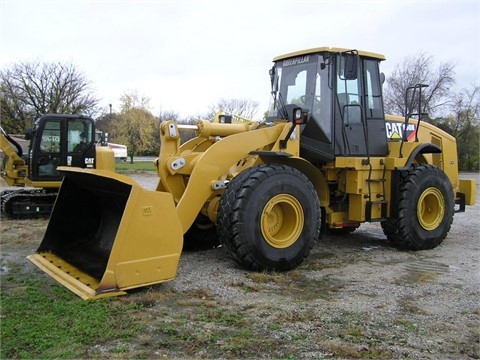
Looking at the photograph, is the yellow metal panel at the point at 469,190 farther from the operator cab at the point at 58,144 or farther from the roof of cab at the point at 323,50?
the operator cab at the point at 58,144

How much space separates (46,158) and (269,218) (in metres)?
6.95

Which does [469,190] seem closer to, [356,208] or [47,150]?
[356,208]

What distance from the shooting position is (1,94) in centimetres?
2919

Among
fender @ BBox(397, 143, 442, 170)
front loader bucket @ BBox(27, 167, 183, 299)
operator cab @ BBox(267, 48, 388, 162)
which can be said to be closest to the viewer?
front loader bucket @ BBox(27, 167, 183, 299)

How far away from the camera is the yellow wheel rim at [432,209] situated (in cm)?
743

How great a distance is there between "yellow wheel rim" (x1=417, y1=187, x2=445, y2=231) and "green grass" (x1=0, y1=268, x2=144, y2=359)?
4.99m

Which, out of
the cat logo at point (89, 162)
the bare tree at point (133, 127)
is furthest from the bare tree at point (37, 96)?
the cat logo at point (89, 162)

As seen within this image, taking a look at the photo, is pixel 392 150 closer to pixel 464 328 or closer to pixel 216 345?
pixel 464 328

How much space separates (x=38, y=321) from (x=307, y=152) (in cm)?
419

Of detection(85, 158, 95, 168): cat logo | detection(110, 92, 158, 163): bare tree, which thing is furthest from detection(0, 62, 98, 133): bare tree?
detection(85, 158, 95, 168): cat logo

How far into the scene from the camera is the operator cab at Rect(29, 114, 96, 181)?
10805mm

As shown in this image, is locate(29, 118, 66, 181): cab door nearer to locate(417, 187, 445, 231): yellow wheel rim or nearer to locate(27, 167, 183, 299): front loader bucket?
locate(27, 167, 183, 299): front loader bucket

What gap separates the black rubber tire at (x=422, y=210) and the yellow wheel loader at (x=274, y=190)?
0.02 metres

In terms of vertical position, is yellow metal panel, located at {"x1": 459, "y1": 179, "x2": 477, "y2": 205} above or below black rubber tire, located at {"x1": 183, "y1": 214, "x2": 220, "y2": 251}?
above
